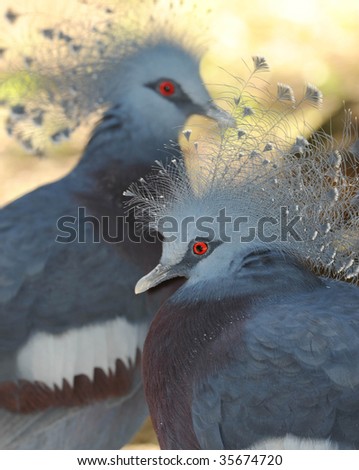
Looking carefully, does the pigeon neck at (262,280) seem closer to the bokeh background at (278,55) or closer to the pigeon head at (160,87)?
the pigeon head at (160,87)

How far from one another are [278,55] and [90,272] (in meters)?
1.15

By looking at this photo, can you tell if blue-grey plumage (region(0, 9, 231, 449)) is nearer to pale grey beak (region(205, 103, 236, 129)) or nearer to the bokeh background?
pale grey beak (region(205, 103, 236, 129))

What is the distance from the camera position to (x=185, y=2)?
193 centimetres

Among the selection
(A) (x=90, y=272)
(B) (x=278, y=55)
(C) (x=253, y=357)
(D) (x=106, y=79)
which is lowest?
(A) (x=90, y=272)

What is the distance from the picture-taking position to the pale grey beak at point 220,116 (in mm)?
1711

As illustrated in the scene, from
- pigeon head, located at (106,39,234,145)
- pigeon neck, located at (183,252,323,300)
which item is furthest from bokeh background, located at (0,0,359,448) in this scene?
pigeon neck, located at (183,252,323,300)

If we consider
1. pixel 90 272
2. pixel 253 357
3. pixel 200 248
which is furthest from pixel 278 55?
pixel 253 357

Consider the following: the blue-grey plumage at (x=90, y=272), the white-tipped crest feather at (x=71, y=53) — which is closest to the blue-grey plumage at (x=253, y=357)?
the blue-grey plumage at (x=90, y=272)

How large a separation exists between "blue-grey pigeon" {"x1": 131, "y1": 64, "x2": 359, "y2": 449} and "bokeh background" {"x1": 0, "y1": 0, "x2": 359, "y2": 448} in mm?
510

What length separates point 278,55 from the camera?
8.59 ft

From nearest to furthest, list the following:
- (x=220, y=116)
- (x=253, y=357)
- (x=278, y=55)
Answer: (x=253, y=357)
(x=220, y=116)
(x=278, y=55)

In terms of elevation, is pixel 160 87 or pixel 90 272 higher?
pixel 160 87

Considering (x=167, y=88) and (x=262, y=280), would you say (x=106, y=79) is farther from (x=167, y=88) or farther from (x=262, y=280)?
(x=262, y=280)

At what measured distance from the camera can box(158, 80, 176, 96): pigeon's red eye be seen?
1938 millimetres
